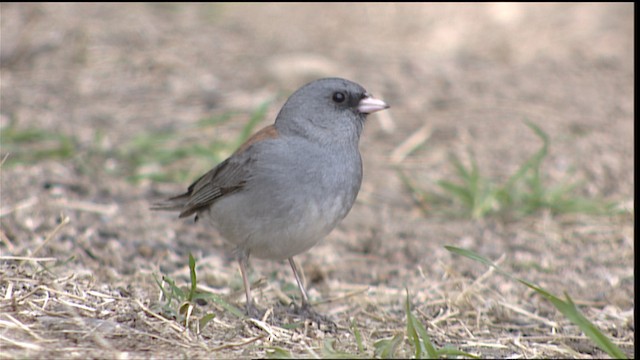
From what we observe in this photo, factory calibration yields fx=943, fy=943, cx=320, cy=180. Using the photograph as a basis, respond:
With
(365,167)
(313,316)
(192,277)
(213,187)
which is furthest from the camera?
(365,167)

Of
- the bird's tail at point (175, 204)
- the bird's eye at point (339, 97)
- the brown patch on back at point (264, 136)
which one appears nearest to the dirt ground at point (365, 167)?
the bird's tail at point (175, 204)

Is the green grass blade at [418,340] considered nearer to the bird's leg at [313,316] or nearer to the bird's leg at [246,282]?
the bird's leg at [313,316]

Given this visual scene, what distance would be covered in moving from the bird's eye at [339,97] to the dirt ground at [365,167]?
0.84m

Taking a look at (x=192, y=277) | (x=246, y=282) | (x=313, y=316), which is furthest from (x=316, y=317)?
(x=192, y=277)

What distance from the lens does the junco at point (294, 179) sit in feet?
12.4

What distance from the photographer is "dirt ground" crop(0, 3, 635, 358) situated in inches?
139

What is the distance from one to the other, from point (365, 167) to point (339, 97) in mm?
2173

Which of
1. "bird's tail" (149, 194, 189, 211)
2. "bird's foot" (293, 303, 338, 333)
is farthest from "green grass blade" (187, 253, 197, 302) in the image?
"bird's tail" (149, 194, 189, 211)

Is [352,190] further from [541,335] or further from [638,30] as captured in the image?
[638,30]

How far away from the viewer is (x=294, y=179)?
12.4ft

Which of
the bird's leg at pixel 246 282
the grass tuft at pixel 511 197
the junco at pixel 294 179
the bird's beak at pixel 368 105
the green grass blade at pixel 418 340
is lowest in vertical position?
the bird's leg at pixel 246 282

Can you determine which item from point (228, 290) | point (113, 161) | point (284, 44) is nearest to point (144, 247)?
point (228, 290)

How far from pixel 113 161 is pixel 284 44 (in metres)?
2.73

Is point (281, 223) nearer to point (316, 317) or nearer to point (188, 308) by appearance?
point (316, 317)
